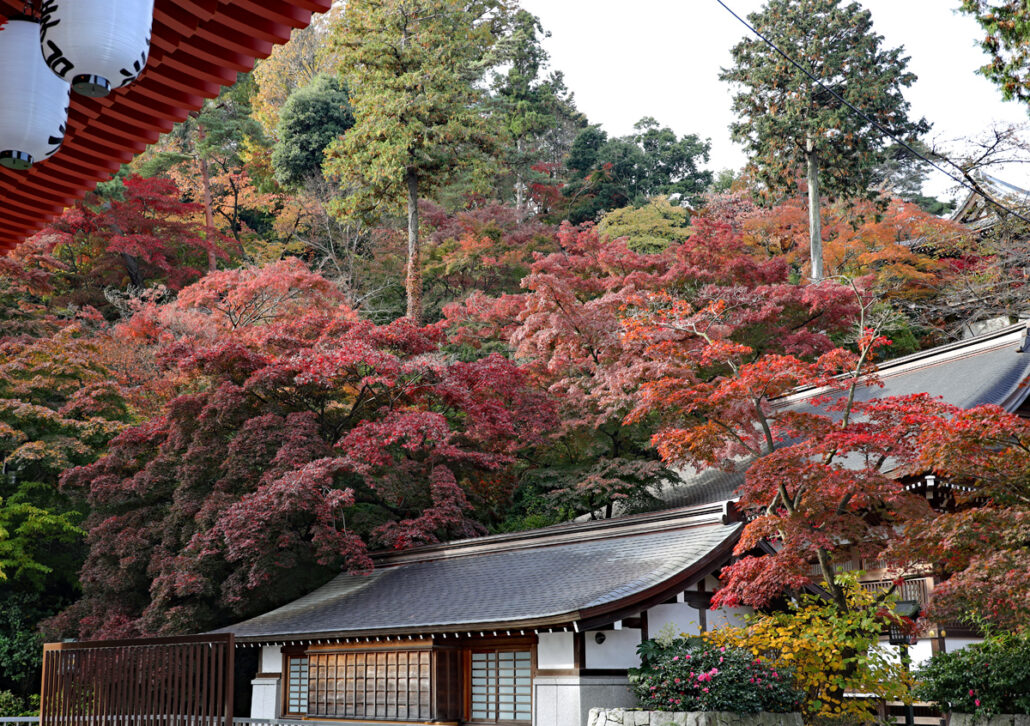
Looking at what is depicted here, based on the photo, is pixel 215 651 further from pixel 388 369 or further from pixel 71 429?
pixel 71 429

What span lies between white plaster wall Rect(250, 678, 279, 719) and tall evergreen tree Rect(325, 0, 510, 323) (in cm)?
1278

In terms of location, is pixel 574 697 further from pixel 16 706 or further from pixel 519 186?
pixel 519 186

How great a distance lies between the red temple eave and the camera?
3.90m

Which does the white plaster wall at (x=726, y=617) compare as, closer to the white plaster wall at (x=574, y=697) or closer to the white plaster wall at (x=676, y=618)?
the white plaster wall at (x=676, y=618)

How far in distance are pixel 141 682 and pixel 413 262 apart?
15982 mm

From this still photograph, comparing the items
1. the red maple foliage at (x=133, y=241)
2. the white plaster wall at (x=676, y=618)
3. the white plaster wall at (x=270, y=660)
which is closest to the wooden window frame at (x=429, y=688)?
the white plaster wall at (x=270, y=660)

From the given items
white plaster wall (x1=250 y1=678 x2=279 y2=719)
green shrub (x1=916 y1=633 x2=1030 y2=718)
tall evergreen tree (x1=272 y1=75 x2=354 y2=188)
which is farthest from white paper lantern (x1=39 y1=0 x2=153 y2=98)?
tall evergreen tree (x1=272 y1=75 x2=354 y2=188)

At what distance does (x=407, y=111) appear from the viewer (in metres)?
26.7

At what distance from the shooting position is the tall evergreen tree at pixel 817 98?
2544 cm

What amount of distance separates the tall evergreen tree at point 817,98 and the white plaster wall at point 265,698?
59.8 ft

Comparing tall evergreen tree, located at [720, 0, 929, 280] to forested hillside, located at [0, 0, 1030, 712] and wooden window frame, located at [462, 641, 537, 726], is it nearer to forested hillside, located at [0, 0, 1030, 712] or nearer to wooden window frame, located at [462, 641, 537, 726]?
forested hillside, located at [0, 0, 1030, 712]

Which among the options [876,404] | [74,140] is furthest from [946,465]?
[74,140]

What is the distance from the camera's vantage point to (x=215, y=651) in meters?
12.4

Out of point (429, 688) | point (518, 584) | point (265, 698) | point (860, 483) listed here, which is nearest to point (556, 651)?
point (518, 584)
